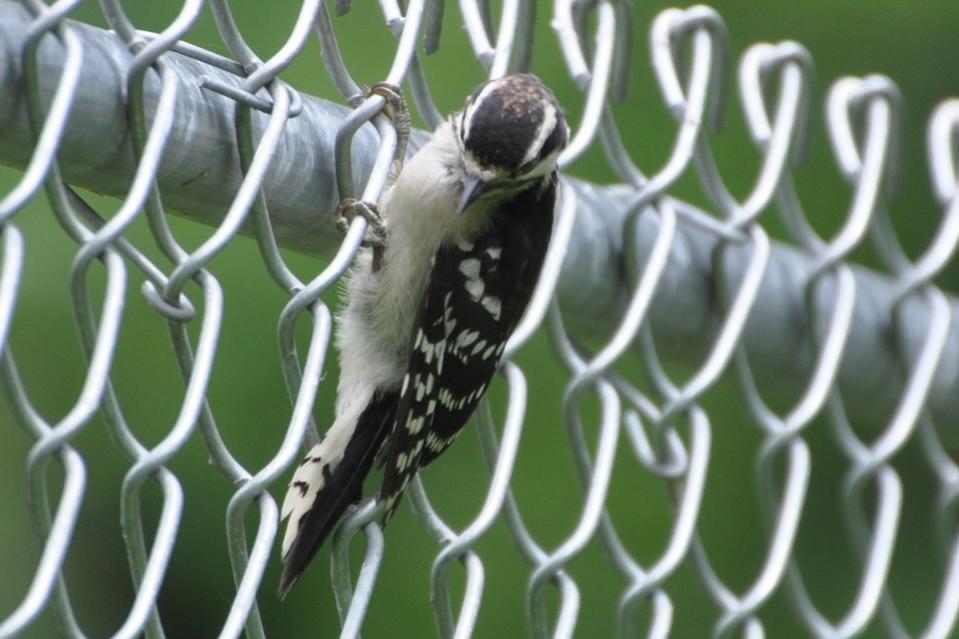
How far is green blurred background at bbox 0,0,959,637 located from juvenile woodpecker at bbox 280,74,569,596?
0.42 m

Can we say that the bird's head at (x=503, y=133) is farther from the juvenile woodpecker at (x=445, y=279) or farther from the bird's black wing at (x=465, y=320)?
the bird's black wing at (x=465, y=320)

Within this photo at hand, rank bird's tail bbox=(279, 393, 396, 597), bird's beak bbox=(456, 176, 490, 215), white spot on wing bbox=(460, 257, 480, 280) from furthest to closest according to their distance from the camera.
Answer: white spot on wing bbox=(460, 257, 480, 280) → bird's beak bbox=(456, 176, 490, 215) → bird's tail bbox=(279, 393, 396, 597)

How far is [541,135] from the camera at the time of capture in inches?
85.7

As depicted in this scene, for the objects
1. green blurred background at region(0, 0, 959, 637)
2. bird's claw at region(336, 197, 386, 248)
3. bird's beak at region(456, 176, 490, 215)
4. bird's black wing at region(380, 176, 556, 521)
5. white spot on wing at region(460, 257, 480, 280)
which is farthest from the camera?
green blurred background at region(0, 0, 959, 637)

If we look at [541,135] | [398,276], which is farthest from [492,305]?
[541,135]

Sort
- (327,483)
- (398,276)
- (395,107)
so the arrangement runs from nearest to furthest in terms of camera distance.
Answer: (395,107) → (327,483) → (398,276)

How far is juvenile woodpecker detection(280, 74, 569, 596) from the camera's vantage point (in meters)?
2.10

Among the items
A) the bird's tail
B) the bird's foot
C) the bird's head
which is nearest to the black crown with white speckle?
the bird's head

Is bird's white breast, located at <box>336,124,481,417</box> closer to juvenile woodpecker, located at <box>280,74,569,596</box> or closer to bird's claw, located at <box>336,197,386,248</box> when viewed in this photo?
juvenile woodpecker, located at <box>280,74,569,596</box>

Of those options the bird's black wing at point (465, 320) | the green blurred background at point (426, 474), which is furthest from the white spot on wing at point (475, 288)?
the green blurred background at point (426, 474)

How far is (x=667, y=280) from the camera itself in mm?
2160

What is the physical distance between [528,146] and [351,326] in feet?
1.31

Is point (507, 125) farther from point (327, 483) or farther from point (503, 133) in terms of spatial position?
point (327, 483)

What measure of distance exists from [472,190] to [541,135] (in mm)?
132
